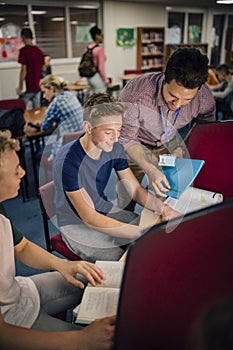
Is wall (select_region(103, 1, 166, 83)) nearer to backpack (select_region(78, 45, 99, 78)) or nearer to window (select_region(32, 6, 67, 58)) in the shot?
window (select_region(32, 6, 67, 58))

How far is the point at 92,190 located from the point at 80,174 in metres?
0.15

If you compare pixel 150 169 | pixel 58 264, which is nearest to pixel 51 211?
pixel 58 264

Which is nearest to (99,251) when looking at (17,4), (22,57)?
(22,57)

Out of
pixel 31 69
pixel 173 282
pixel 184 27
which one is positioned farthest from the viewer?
pixel 184 27

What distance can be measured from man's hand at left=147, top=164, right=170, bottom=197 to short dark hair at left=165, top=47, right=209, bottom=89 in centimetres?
46

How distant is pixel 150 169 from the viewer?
1646mm

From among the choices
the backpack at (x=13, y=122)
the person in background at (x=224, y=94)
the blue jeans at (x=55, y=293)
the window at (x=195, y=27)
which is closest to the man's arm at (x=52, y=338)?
the blue jeans at (x=55, y=293)

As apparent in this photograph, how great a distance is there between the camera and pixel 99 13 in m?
7.24

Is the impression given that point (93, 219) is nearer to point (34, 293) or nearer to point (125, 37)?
point (34, 293)

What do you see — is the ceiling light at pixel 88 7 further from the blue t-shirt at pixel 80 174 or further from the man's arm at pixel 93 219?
the man's arm at pixel 93 219

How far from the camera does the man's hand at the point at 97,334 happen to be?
80 cm

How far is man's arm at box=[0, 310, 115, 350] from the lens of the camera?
2.69 feet

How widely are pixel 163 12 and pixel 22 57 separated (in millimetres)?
5450

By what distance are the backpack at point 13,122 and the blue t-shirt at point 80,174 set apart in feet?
5.08
